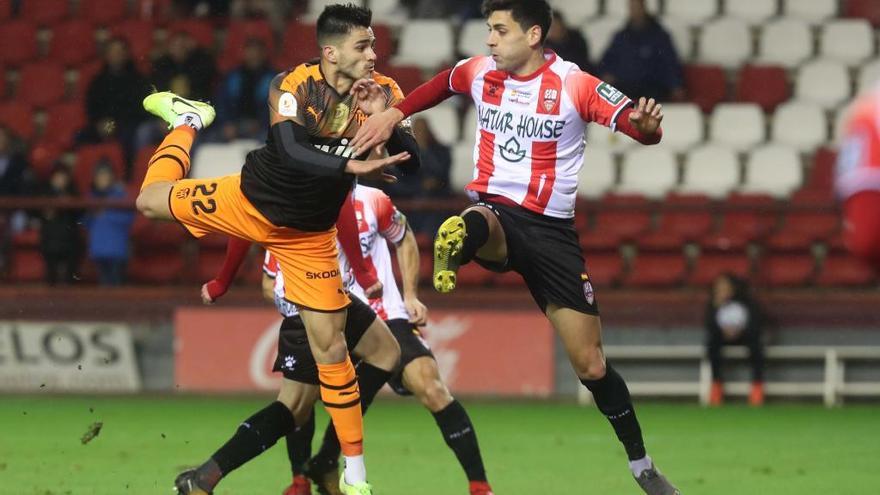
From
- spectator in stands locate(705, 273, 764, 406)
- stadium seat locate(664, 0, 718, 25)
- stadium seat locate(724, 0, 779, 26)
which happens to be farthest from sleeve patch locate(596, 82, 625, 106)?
stadium seat locate(724, 0, 779, 26)

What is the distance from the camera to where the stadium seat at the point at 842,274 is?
589 inches

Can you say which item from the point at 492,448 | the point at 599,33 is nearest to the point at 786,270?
the point at 599,33

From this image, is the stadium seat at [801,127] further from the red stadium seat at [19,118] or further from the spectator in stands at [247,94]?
the red stadium seat at [19,118]

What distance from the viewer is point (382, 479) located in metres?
9.27

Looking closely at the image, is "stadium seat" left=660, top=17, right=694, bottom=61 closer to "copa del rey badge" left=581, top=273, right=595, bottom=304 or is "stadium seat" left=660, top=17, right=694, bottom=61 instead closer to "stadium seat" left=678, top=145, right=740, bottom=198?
"stadium seat" left=678, top=145, right=740, bottom=198

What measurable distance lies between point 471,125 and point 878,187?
12.2 m

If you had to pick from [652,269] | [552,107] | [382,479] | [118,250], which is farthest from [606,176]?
[552,107]

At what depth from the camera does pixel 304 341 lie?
7734mm

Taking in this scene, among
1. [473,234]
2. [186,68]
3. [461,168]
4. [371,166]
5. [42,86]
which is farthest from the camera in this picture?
[42,86]

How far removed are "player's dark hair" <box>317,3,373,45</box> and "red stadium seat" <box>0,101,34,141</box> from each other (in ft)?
33.4

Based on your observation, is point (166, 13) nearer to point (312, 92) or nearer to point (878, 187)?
point (312, 92)

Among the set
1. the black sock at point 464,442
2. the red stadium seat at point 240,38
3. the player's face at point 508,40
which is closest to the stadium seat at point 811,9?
the red stadium seat at point 240,38

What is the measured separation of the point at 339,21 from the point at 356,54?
18cm

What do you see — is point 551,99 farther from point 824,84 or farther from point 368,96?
point 824,84
